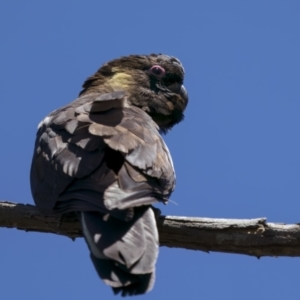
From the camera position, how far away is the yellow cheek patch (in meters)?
8.17

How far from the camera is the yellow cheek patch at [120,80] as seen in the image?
8172mm

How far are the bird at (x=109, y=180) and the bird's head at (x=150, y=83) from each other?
65 cm

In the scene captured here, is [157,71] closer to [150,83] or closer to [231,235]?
[150,83]

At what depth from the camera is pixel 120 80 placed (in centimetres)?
826

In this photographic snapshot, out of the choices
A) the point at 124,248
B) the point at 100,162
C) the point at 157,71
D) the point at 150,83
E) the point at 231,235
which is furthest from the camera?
the point at 157,71

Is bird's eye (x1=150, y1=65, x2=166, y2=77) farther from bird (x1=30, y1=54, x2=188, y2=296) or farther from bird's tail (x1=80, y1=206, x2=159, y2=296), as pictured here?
bird's tail (x1=80, y1=206, x2=159, y2=296)

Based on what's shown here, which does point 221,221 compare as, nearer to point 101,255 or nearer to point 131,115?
point 101,255

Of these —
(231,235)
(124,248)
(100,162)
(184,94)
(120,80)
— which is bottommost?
(124,248)

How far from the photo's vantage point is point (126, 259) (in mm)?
4820

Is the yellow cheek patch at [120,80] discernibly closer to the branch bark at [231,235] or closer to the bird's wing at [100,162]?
the bird's wing at [100,162]

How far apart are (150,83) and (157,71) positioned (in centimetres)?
21

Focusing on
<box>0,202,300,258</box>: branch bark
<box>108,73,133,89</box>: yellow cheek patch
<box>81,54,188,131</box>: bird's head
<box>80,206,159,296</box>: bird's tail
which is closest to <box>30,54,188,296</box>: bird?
<box>80,206,159,296</box>: bird's tail

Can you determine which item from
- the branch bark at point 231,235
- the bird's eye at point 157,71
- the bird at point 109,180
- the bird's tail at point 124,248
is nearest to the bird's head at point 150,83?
the bird's eye at point 157,71

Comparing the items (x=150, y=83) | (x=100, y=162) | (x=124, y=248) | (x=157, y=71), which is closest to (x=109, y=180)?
(x=100, y=162)
